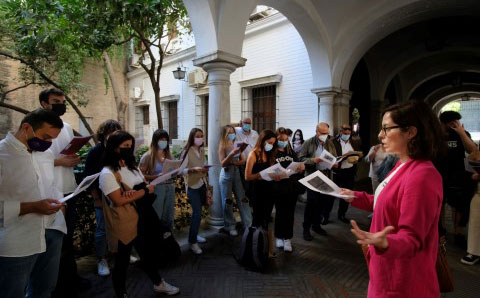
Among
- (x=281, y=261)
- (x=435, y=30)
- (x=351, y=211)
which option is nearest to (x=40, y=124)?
(x=281, y=261)

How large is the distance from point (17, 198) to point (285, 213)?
2.83 m

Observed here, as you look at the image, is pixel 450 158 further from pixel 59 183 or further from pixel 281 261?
pixel 59 183

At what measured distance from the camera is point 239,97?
10.5 meters

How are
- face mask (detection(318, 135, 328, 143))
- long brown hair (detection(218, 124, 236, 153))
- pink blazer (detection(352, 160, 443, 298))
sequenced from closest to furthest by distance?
pink blazer (detection(352, 160, 443, 298)) < long brown hair (detection(218, 124, 236, 153)) < face mask (detection(318, 135, 328, 143))

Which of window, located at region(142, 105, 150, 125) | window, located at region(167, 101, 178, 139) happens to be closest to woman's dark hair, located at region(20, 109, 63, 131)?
window, located at region(167, 101, 178, 139)

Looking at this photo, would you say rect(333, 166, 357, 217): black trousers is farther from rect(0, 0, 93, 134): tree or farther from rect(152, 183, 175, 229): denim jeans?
rect(0, 0, 93, 134): tree

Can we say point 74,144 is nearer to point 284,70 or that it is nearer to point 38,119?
point 38,119

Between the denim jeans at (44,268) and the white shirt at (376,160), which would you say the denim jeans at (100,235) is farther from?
the white shirt at (376,160)

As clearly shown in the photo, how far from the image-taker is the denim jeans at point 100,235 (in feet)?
10.6

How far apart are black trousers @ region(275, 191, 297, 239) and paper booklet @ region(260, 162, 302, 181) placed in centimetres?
31

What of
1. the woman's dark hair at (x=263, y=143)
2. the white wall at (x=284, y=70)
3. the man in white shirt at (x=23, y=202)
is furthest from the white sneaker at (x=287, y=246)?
the white wall at (x=284, y=70)

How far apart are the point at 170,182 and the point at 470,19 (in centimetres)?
953

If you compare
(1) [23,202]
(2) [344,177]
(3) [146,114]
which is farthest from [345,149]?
(3) [146,114]

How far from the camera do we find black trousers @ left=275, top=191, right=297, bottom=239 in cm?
360
